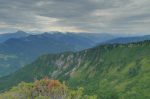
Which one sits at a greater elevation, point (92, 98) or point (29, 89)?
point (29, 89)

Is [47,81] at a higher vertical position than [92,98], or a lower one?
higher

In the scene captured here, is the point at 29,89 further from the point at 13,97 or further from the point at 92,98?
the point at 92,98

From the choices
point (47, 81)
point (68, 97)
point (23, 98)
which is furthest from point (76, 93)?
point (23, 98)

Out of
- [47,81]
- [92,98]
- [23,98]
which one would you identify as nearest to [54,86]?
[47,81]

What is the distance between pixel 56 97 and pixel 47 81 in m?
6.80

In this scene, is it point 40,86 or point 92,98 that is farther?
point 92,98

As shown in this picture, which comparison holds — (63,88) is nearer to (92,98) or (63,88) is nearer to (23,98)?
(23,98)

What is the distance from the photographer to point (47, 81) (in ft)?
364

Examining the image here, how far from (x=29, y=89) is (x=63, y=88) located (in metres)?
12.1

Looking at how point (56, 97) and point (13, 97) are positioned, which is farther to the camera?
point (13, 97)

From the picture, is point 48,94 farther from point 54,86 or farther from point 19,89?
point 19,89

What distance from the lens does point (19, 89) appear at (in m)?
112

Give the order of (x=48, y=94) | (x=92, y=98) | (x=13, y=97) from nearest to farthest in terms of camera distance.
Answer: (x=48, y=94)
(x=13, y=97)
(x=92, y=98)

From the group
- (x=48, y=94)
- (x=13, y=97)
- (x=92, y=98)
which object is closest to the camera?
(x=48, y=94)
